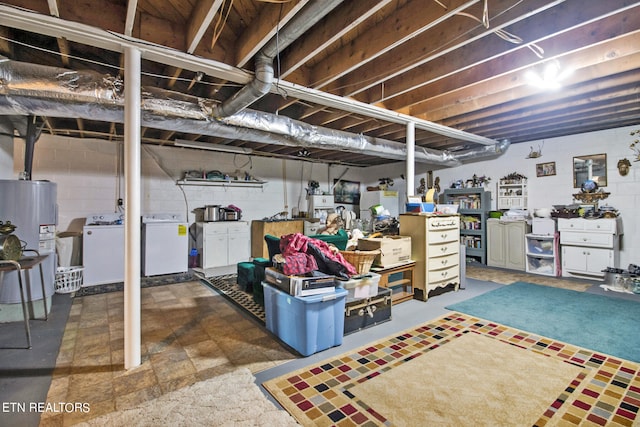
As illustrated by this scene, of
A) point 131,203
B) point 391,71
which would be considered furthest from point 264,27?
point 131,203

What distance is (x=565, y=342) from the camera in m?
2.74

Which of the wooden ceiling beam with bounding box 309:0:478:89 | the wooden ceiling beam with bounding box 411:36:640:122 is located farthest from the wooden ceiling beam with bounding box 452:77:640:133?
the wooden ceiling beam with bounding box 309:0:478:89

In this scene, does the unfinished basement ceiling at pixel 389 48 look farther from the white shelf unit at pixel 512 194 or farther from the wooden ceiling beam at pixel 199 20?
the white shelf unit at pixel 512 194

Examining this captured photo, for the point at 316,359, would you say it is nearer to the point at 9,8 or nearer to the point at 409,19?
the point at 409,19

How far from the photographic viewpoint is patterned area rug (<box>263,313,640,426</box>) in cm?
177

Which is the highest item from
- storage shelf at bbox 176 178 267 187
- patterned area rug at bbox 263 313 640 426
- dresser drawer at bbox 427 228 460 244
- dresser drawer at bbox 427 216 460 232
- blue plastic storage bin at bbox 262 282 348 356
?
storage shelf at bbox 176 178 267 187

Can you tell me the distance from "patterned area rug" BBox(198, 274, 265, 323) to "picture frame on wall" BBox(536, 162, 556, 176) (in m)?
5.83

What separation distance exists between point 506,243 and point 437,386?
4874mm

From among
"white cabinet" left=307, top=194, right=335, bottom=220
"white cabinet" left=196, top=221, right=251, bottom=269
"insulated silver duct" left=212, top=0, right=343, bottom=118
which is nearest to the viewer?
"insulated silver duct" left=212, top=0, right=343, bottom=118

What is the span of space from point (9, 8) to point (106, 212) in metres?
4.26

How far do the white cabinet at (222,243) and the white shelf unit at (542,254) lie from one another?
5.51 m

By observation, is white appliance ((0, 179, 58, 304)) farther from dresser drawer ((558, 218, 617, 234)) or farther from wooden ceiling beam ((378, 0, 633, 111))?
dresser drawer ((558, 218, 617, 234))

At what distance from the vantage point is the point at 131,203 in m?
2.31

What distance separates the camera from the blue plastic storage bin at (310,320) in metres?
2.47
